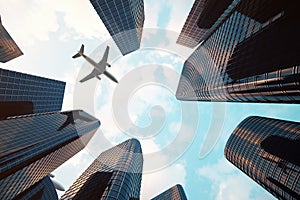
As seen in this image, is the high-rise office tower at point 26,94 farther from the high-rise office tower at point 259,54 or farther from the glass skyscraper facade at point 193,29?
the glass skyscraper facade at point 193,29

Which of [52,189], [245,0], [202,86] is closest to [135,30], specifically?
[202,86]

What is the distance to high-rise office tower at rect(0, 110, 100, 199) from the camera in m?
78.1

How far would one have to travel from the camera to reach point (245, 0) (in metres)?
57.6

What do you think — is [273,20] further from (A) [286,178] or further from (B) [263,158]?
(B) [263,158]

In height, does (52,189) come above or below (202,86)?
below

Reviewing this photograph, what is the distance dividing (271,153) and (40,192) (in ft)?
378

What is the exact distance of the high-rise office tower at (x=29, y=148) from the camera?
256 ft

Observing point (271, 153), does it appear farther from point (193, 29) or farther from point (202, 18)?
point (193, 29)

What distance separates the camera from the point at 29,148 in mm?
89688

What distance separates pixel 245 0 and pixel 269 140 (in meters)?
53.3

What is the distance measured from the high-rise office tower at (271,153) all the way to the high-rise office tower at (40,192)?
97.8 meters

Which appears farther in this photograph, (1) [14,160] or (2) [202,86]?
(2) [202,86]

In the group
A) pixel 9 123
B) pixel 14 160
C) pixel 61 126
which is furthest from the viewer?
pixel 61 126

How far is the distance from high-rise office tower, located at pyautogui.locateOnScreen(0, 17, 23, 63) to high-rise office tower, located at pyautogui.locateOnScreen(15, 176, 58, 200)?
90750 millimetres
